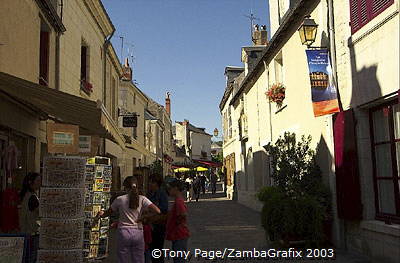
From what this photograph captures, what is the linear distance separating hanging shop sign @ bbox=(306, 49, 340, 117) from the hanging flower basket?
12.6 feet

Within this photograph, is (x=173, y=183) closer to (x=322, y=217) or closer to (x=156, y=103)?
(x=322, y=217)

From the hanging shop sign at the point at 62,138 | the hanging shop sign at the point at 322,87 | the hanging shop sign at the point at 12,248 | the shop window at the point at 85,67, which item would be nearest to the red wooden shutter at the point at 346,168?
the hanging shop sign at the point at 322,87

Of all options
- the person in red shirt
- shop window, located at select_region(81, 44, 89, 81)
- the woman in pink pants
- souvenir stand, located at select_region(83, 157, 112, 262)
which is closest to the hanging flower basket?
shop window, located at select_region(81, 44, 89, 81)

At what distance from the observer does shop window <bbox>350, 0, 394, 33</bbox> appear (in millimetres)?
6609

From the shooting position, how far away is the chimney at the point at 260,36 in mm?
23312

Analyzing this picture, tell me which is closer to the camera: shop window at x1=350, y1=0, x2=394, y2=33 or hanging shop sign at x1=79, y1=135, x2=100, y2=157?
shop window at x1=350, y1=0, x2=394, y2=33

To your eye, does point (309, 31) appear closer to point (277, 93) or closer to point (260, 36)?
point (277, 93)

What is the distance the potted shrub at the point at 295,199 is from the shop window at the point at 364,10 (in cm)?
276

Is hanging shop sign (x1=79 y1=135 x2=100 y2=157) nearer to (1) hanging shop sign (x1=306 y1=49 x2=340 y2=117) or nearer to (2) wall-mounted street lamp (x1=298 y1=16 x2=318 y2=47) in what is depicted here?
(1) hanging shop sign (x1=306 y1=49 x2=340 y2=117)

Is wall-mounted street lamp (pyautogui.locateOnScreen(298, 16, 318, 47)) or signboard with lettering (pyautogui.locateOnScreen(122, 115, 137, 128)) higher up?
wall-mounted street lamp (pyautogui.locateOnScreen(298, 16, 318, 47))

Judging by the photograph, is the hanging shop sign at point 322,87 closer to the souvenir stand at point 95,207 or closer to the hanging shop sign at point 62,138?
the souvenir stand at point 95,207

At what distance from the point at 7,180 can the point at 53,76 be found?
11.1ft

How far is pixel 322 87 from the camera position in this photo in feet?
26.3

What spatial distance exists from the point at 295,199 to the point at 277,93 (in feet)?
15.6
